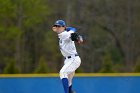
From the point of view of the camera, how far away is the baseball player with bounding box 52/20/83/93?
912 centimetres

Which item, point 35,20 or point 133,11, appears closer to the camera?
point 35,20

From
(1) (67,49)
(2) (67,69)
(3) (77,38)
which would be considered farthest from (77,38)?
(2) (67,69)

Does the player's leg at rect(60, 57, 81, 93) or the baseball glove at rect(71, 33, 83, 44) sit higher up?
the baseball glove at rect(71, 33, 83, 44)

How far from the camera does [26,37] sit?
3391 centimetres

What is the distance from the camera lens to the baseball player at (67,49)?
912 centimetres

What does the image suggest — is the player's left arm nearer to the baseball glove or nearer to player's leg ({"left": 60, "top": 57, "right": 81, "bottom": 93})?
the baseball glove

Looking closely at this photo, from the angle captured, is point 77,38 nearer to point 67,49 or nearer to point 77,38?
point 77,38

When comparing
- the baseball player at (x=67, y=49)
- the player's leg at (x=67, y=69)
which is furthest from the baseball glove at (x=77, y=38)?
the player's leg at (x=67, y=69)

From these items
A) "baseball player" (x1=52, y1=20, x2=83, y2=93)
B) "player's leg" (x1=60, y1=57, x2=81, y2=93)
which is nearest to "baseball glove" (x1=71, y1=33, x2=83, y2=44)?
"baseball player" (x1=52, y1=20, x2=83, y2=93)

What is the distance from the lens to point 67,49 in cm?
938
